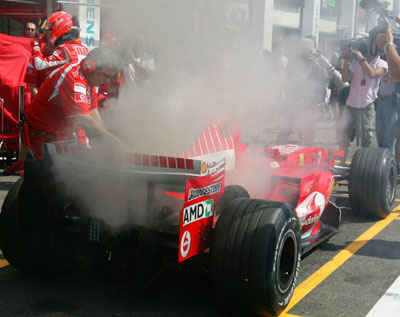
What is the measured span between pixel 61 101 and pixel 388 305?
261 cm

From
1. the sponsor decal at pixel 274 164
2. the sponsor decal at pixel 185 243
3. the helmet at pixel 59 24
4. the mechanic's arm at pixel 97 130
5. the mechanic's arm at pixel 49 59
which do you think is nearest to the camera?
the sponsor decal at pixel 185 243

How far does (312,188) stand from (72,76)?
1782 millimetres

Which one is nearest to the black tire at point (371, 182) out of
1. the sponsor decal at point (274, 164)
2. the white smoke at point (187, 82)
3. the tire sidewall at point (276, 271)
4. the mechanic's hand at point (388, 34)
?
the mechanic's hand at point (388, 34)

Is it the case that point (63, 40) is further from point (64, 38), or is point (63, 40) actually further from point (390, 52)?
point (390, 52)

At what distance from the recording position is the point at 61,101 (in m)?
3.98

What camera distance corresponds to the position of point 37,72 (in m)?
5.41

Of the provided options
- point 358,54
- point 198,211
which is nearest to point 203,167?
point 198,211

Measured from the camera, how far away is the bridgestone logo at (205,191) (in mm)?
2480

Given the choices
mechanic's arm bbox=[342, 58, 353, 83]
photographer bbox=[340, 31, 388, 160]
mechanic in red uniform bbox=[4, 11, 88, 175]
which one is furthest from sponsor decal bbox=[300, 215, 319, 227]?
mechanic's arm bbox=[342, 58, 353, 83]

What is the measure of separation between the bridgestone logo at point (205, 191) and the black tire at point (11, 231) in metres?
1.11

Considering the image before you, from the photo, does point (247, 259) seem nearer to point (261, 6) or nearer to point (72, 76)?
point (261, 6)

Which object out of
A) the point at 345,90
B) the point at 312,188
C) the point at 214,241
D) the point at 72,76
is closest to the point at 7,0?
the point at 345,90

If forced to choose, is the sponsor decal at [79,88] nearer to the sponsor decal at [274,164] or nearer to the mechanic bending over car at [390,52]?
the sponsor decal at [274,164]

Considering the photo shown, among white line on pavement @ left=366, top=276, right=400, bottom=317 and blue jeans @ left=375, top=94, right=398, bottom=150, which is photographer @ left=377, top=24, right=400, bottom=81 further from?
blue jeans @ left=375, top=94, right=398, bottom=150
